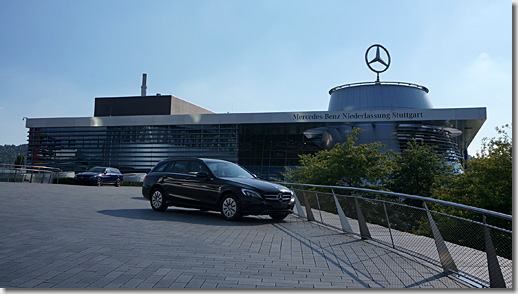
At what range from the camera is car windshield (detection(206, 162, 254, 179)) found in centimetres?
1295

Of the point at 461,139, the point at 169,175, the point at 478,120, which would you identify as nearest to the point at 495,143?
the point at 169,175

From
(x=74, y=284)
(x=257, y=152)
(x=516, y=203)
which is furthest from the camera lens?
(x=257, y=152)

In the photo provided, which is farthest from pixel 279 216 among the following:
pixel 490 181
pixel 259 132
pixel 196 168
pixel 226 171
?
pixel 259 132

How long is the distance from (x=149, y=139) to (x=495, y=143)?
38.2 m

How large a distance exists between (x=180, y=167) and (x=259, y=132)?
34.9 meters

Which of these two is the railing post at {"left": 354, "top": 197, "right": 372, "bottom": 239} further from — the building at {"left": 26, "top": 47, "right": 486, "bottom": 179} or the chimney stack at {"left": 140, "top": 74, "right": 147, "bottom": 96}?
the chimney stack at {"left": 140, "top": 74, "right": 147, "bottom": 96}

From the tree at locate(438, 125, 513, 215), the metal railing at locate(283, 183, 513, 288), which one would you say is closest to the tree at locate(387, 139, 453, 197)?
the tree at locate(438, 125, 513, 215)

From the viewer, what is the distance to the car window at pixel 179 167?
13641 mm

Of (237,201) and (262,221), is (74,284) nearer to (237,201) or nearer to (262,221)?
(237,201)

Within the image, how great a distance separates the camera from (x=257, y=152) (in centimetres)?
4778

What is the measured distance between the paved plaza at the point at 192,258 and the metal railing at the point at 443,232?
0.73 ft

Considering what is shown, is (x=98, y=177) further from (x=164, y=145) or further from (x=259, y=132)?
(x=259, y=132)

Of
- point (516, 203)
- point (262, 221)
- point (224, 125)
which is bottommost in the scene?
point (262, 221)

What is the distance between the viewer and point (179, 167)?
13773 mm
